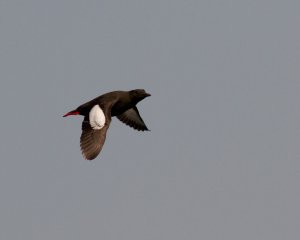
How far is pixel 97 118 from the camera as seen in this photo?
34.0 metres

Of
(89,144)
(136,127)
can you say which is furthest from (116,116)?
(89,144)

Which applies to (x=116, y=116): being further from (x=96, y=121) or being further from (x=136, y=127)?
(x=96, y=121)

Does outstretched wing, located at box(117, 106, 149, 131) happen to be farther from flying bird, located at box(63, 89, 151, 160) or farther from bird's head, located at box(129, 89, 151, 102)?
bird's head, located at box(129, 89, 151, 102)

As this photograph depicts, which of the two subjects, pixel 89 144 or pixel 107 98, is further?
pixel 107 98

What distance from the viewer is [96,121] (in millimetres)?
33844

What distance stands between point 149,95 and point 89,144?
4519 millimetres

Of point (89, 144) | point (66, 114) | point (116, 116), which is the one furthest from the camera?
point (116, 116)

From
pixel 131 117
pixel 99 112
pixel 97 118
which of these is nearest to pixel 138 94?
pixel 99 112

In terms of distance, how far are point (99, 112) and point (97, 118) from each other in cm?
51

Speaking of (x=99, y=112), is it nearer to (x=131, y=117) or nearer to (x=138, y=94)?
(x=138, y=94)

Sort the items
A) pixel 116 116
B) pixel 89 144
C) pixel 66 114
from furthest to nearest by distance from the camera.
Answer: pixel 116 116 → pixel 66 114 → pixel 89 144

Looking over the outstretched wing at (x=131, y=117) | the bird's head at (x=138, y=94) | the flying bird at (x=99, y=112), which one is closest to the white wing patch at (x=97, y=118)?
the flying bird at (x=99, y=112)

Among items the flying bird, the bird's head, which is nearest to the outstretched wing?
the flying bird

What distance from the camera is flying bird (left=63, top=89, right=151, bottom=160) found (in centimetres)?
3303
